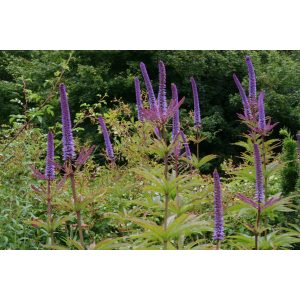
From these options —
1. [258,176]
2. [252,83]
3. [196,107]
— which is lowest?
[258,176]

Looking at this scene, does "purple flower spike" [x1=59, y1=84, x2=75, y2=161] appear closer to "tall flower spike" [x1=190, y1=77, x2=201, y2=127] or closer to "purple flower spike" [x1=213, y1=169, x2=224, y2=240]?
"purple flower spike" [x1=213, y1=169, x2=224, y2=240]

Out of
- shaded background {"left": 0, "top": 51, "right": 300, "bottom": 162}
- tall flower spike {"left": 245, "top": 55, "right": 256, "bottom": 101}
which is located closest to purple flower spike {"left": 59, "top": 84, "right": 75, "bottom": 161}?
shaded background {"left": 0, "top": 51, "right": 300, "bottom": 162}

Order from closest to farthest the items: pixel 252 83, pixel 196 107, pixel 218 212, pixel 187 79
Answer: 1. pixel 218 212
2. pixel 252 83
3. pixel 196 107
4. pixel 187 79

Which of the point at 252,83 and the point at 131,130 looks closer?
the point at 252,83

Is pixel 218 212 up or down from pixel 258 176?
down

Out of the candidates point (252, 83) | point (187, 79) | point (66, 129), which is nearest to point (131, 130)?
point (187, 79)

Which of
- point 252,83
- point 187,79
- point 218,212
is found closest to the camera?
point 218,212

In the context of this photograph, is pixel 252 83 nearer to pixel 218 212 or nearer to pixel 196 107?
pixel 196 107

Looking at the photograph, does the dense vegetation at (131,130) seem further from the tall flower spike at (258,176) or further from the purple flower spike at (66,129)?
the purple flower spike at (66,129)

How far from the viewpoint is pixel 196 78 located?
373 centimetres

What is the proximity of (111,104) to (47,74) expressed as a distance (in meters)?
0.58
